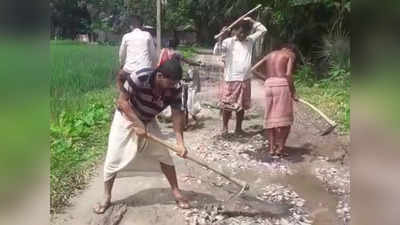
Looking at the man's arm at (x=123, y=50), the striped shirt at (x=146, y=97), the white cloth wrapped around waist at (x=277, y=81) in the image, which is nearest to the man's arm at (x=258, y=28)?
the white cloth wrapped around waist at (x=277, y=81)

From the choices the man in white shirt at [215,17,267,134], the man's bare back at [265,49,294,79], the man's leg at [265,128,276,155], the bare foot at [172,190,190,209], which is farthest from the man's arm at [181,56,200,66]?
the bare foot at [172,190,190,209]

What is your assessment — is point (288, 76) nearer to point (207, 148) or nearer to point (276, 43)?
point (276, 43)

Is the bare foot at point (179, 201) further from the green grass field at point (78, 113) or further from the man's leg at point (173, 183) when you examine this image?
the green grass field at point (78, 113)

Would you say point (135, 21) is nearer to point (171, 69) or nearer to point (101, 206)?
point (171, 69)

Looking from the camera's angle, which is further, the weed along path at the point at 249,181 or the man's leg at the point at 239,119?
the man's leg at the point at 239,119

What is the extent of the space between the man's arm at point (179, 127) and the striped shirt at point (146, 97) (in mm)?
26

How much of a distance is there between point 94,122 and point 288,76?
0.94 m

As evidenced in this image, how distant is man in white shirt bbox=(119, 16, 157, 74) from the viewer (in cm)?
253

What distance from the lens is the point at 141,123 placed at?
2539 millimetres

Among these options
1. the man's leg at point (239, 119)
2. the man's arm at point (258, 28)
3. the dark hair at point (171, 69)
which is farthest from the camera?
the man's leg at point (239, 119)

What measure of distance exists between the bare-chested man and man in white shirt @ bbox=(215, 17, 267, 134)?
79 mm

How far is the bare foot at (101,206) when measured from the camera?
8.34ft

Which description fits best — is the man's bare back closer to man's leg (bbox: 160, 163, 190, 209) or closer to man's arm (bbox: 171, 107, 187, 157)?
man's arm (bbox: 171, 107, 187, 157)
